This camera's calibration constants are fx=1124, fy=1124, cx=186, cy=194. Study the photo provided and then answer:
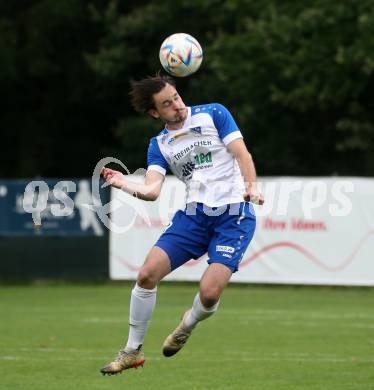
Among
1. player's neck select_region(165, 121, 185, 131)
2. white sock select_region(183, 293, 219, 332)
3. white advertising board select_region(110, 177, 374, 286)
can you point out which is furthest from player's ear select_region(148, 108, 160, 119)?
white advertising board select_region(110, 177, 374, 286)

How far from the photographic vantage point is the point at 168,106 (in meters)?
8.45

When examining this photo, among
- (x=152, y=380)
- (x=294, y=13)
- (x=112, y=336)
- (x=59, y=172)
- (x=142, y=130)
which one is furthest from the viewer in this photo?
(x=59, y=172)

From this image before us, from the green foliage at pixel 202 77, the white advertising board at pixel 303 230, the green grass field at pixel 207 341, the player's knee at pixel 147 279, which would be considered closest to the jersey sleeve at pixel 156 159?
the player's knee at pixel 147 279

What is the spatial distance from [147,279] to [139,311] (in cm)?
30

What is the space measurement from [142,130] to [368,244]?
1123cm

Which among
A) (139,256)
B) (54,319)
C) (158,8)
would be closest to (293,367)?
(54,319)

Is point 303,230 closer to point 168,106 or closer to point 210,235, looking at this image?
point 210,235

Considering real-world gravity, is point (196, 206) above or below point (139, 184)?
below

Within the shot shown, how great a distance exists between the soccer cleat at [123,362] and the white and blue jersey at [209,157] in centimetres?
124

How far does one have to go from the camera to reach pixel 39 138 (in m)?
32.4

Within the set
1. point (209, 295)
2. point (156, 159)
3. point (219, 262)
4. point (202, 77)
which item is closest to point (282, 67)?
point (202, 77)

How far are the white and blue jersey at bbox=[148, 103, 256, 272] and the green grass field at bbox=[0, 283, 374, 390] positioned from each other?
1245 millimetres

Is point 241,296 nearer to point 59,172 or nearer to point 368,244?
point 368,244

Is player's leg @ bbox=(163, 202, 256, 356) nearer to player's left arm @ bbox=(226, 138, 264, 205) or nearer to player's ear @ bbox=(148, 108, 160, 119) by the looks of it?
player's left arm @ bbox=(226, 138, 264, 205)
